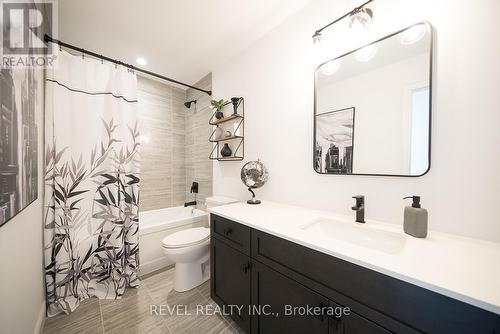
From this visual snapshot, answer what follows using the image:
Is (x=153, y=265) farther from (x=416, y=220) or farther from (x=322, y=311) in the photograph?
(x=416, y=220)

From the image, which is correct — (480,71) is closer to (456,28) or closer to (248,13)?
(456,28)

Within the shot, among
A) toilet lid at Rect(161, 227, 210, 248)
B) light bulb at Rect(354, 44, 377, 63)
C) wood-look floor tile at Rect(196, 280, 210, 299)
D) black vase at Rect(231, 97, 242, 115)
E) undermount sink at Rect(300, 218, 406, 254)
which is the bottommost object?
wood-look floor tile at Rect(196, 280, 210, 299)

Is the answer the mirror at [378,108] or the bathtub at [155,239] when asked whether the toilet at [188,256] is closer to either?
the bathtub at [155,239]

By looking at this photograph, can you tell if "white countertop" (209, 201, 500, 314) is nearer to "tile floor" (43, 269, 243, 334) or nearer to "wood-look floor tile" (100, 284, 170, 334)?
"tile floor" (43, 269, 243, 334)

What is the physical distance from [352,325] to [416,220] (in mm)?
564

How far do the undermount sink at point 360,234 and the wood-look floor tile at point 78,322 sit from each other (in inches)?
66.0

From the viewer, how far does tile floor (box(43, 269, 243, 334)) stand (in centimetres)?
129

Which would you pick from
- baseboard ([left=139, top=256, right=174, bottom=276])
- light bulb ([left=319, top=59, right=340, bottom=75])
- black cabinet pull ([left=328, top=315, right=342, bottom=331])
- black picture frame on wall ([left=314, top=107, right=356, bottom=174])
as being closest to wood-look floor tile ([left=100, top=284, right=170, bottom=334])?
baseboard ([left=139, top=256, right=174, bottom=276])

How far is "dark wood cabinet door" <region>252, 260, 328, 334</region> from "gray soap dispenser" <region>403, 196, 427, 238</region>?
54cm

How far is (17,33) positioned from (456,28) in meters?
2.04

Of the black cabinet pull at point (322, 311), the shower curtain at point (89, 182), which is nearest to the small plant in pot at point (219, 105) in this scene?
the shower curtain at point (89, 182)

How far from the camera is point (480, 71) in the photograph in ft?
2.69

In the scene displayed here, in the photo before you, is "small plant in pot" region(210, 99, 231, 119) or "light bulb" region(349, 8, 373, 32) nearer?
"light bulb" region(349, 8, 373, 32)

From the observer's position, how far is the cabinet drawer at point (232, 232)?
3.78 feet
